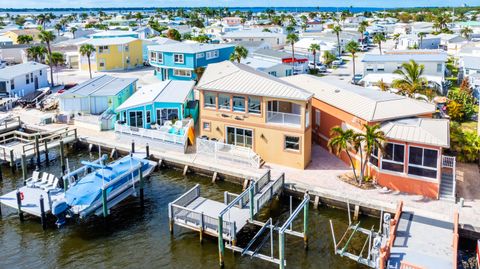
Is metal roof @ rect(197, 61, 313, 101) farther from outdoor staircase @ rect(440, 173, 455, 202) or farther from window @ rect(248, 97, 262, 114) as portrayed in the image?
outdoor staircase @ rect(440, 173, 455, 202)

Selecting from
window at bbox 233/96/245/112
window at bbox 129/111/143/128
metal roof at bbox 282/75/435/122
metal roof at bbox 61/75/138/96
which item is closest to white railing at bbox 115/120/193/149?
window at bbox 129/111/143/128

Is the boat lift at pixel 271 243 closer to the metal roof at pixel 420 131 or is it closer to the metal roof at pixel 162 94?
the metal roof at pixel 420 131

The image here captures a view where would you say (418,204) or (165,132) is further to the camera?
(165,132)

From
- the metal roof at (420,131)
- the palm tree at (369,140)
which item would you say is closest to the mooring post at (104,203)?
the palm tree at (369,140)

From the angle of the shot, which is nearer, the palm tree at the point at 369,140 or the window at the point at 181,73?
the palm tree at the point at 369,140

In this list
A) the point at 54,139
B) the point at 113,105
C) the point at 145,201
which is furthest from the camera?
the point at 113,105

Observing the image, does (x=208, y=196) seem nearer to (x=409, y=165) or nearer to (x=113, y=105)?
(x=409, y=165)

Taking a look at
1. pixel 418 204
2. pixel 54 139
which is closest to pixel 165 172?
pixel 54 139
